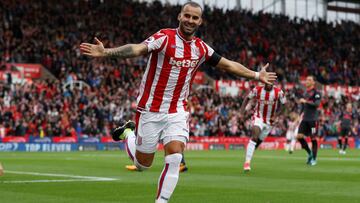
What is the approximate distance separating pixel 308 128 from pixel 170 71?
13.3 metres

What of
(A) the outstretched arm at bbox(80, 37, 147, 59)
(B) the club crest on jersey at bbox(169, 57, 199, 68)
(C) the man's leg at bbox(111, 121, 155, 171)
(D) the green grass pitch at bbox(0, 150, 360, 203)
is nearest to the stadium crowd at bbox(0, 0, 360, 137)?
(D) the green grass pitch at bbox(0, 150, 360, 203)

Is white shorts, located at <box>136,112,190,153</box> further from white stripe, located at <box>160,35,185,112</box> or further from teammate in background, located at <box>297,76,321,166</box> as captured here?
teammate in background, located at <box>297,76,321,166</box>

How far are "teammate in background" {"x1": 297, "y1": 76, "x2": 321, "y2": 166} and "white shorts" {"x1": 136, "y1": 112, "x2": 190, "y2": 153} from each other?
1250 centimetres

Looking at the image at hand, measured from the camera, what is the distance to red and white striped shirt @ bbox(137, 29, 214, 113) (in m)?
8.45

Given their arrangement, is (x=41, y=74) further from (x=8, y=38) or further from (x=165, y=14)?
(x=165, y=14)

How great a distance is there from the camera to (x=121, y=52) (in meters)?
7.80

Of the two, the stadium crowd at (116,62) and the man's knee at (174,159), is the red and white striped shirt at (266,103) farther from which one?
the stadium crowd at (116,62)

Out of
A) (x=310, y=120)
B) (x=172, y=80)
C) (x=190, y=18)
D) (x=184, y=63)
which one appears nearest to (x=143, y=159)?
(x=172, y=80)

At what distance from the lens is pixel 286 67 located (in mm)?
53906

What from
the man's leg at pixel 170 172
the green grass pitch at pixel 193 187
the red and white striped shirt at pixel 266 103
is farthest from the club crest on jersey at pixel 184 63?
the red and white striped shirt at pixel 266 103

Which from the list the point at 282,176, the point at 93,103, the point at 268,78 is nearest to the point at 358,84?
the point at 93,103

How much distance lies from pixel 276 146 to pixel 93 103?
1277 cm

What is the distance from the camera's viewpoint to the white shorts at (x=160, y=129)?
845 centimetres

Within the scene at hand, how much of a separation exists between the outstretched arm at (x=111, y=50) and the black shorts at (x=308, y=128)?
13.7 meters
